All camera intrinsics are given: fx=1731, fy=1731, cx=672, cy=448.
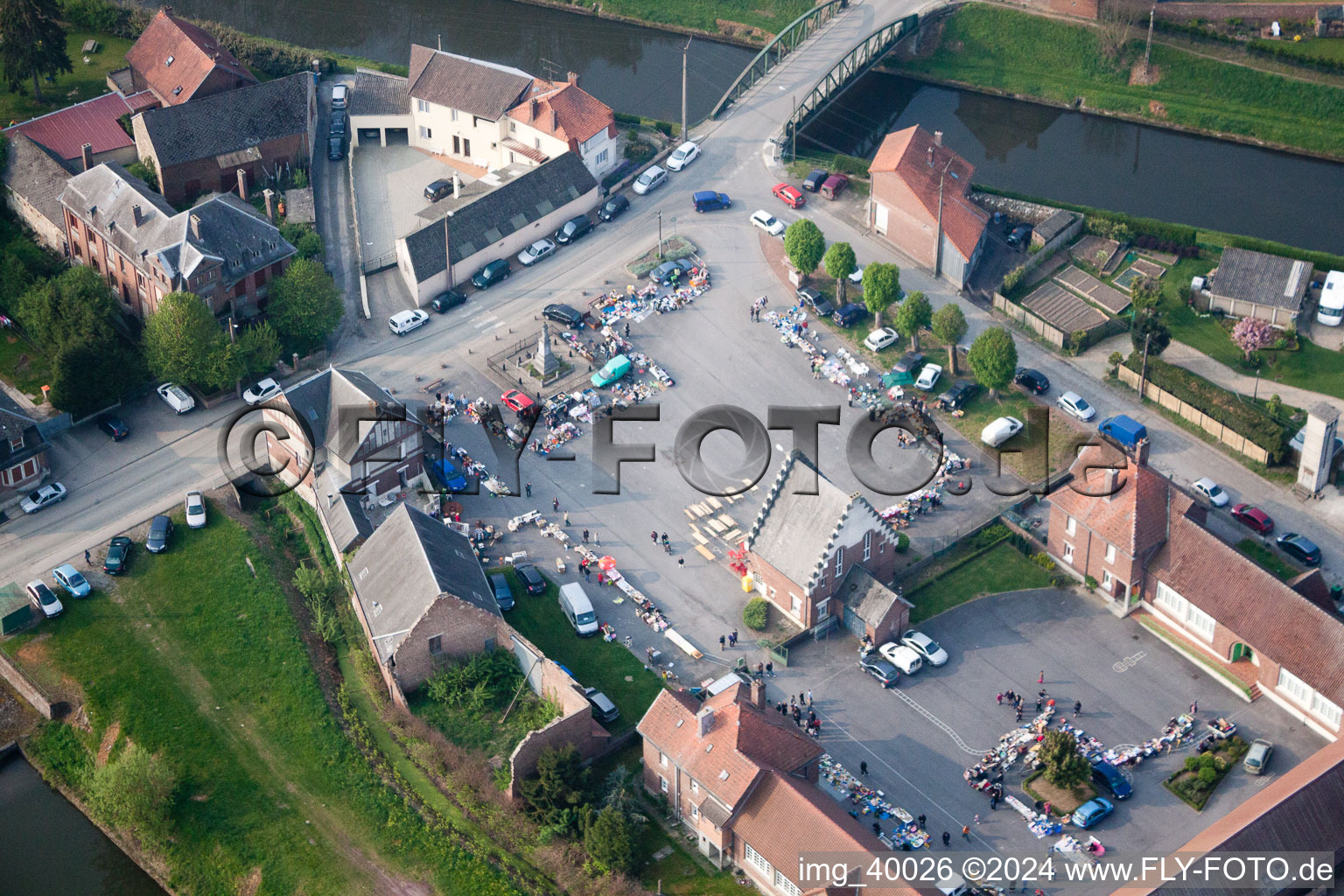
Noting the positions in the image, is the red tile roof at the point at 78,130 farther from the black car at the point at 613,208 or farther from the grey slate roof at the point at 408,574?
the grey slate roof at the point at 408,574

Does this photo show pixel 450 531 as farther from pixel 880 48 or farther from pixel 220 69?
pixel 880 48

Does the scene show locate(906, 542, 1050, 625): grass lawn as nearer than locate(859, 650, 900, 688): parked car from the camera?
No

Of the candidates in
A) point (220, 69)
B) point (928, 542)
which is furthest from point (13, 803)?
point (220, 69)

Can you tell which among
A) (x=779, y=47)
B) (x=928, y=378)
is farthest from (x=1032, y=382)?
(x=779, y=47)

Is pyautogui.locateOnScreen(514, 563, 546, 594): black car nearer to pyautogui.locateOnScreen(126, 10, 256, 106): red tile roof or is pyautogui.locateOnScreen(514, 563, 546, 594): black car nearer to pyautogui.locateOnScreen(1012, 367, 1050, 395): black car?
pyautogui.locateOnScreen(1012, 367, 1050, 395): black car

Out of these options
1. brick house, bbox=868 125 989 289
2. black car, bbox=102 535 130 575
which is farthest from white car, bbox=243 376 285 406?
brick house, bbox=868 125 989 289

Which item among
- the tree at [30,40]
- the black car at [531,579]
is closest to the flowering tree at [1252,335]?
the black car at [531,579]
